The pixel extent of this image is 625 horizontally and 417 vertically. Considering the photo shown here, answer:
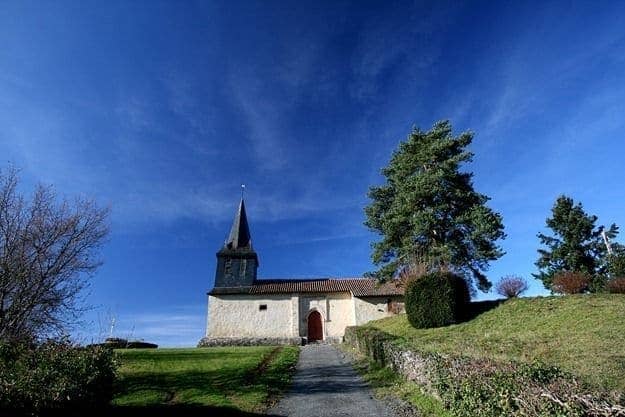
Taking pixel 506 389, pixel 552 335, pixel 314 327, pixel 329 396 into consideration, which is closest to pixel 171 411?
pixel 329 396

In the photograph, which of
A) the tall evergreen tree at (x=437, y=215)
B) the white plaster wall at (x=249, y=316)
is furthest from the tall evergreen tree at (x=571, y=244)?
the white plaster wall at (x=249, y=316)

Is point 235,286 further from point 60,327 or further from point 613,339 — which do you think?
point 613,339

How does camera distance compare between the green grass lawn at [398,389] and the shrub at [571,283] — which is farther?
the shrub at [571,283]

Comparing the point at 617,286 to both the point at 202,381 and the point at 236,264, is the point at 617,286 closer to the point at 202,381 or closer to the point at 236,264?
the point at 202,381

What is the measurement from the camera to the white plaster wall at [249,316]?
32969mm

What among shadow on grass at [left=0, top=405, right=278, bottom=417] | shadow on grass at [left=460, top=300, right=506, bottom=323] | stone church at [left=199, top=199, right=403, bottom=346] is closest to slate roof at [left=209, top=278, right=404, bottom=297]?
stone church at [left=199, top=199, right=403, bottom=346]

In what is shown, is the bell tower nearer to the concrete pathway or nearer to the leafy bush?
the concrete pathway

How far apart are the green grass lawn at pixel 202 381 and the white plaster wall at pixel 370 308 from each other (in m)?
16.0

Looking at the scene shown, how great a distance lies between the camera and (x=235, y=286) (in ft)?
116

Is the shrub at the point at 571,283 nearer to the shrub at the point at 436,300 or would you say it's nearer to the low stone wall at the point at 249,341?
the shrub at the point at 436,300

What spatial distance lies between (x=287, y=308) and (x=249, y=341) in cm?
454

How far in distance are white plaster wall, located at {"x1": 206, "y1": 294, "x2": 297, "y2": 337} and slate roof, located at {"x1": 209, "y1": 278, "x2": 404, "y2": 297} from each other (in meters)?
0.56

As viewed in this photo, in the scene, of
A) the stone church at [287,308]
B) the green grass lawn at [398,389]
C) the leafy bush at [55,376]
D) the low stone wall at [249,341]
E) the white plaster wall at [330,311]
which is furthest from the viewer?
the white plaster wall at [330,311]

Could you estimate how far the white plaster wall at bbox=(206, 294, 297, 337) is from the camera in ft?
108
